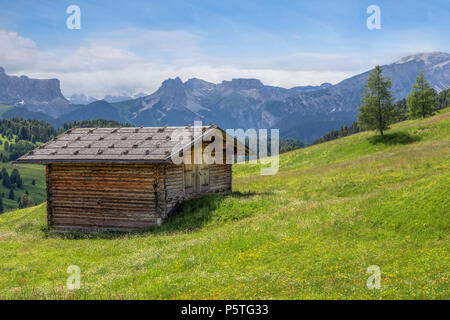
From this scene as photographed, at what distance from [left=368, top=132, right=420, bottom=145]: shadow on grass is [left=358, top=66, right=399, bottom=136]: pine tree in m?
1.24

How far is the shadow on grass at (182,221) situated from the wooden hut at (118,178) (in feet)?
2.10

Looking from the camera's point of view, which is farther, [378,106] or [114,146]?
[378,106]

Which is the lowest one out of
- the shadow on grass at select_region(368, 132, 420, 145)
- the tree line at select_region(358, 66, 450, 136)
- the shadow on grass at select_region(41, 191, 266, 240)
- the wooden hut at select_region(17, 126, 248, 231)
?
the shadow on grass at select_region(41, 191, 266, 240)

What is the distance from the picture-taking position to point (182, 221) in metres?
23.0

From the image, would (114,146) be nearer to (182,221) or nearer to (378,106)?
(182,221)

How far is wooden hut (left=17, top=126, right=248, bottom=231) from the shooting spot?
23672 mm

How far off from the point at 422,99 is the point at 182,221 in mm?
65748

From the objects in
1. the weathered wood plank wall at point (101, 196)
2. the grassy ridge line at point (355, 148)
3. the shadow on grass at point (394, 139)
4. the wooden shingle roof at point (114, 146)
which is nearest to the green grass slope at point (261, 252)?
the weathered wood plank wall at point (101, 196)

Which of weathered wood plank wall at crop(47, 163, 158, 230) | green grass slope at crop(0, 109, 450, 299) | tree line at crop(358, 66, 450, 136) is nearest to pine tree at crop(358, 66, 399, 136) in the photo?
tree line at crop(358, 66, 450, 136)

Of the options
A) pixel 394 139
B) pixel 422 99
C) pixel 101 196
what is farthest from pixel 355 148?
pixel 101 196

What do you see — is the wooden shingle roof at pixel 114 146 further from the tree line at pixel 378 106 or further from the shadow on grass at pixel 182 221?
the tree line at pixel 378 106

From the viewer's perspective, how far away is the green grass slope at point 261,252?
1086 centimetres

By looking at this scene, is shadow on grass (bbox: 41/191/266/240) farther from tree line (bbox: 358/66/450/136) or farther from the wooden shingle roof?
tree line (bbox: 358/66/450/136)

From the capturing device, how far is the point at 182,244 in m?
17.7
